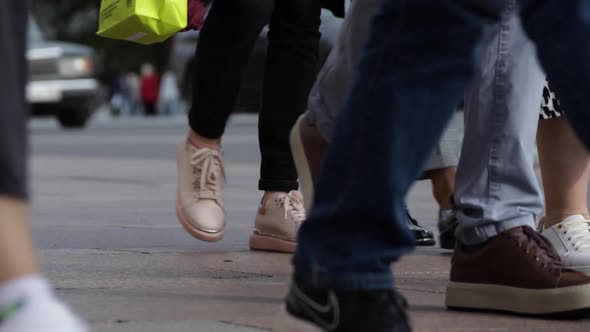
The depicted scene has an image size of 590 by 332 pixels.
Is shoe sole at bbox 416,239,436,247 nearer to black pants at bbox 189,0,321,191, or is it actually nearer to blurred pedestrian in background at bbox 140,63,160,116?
black pants at bbox 189,0,321,191

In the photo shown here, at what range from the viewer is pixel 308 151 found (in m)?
2.32

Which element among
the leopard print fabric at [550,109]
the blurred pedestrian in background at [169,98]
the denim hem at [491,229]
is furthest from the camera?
the blurred pedestrian in background at [169,98]

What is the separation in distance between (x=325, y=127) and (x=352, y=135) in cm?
44

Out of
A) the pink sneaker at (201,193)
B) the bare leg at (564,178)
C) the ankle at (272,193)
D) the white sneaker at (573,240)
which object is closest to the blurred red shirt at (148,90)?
the ankle at (272,193)

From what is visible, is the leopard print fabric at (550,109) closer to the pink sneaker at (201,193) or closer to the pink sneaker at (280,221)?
the pink sneaker at (280,221)

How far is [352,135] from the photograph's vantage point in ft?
6.11

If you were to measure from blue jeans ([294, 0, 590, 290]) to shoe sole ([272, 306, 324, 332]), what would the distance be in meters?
0.09

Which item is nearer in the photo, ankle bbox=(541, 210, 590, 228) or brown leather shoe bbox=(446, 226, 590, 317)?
brown leather shoe bbox=(446, 226, 590, 317)

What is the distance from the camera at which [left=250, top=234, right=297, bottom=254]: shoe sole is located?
3627 millimetres

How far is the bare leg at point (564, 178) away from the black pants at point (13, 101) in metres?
1.59

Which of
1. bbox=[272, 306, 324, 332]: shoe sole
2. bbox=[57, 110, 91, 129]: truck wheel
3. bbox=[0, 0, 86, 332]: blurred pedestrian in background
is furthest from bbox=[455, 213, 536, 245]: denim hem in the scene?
bbox=[57, 110, 91, 129]: truck wheel

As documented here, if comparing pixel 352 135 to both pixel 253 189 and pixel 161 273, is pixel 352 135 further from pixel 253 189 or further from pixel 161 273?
→ pixel 253 189

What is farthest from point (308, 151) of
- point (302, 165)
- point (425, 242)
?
point (425, 242)

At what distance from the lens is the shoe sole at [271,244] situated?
3627 mm
